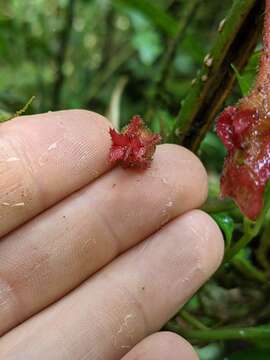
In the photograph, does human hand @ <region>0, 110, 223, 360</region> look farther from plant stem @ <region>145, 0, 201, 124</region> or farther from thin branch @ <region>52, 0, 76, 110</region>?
thin branch @ <region>52, 0, 76, 110</region>

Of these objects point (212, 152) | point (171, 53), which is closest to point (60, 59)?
point (171, 53)

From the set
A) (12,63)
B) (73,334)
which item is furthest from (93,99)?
(73,334)

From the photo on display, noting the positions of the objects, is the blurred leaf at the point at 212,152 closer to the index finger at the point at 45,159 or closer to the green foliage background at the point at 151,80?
the green foliage background at the point at 151,80

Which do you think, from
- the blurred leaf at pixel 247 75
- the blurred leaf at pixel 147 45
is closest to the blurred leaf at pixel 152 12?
the blurred leaf at pixel 147 45

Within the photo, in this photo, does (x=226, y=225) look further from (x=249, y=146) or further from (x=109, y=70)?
(x=109, y=70)

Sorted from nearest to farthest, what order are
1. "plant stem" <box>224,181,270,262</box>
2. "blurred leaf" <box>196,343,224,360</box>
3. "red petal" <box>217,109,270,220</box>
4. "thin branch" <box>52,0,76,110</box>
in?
"red petal" <box>217,109,270,220</box> < "plant stem" <box>224,181,270,262</box> < "blurred leaf" <box>196,343,224,360</box> < "thin branch" <box>52,0,76,110</box>

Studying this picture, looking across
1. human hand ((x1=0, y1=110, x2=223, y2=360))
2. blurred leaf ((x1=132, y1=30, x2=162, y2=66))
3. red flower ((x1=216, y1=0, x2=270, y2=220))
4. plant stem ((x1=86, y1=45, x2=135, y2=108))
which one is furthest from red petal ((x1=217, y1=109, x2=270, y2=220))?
plant stem ((x1=86, y1=45, x2=135, y2=108))
